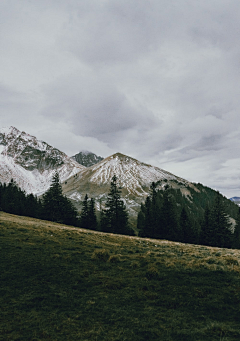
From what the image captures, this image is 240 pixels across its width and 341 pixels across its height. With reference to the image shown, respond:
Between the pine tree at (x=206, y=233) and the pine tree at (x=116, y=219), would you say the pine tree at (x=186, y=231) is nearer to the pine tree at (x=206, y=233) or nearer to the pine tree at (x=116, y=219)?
the pine tree at (x=206, y=233)

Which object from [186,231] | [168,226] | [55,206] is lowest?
[186,231]

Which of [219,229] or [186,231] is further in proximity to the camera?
[186,231]

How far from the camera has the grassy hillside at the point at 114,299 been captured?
604cm

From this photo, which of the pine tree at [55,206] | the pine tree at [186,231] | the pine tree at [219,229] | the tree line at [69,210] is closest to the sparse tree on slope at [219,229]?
the pine tree at [219,229]

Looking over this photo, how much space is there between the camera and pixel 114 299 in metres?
8.30

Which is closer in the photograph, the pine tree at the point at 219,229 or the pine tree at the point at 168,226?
the pine tree at the point at 219,229

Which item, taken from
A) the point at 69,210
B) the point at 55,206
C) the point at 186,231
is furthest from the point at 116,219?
the point at 69,210

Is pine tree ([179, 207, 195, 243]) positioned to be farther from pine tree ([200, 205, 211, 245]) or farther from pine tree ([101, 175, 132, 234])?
pine tree ([101, 175, 132, 234])

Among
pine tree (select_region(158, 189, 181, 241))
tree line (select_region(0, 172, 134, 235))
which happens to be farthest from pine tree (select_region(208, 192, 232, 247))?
tree line (select_region(0, 172, 134, 235))

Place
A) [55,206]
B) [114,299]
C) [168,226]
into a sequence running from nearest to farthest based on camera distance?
[114,299], [168,226], [55,206]

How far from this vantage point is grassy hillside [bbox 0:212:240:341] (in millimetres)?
6043

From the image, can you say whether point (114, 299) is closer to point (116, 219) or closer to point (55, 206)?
point (116, 219)

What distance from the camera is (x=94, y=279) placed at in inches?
410

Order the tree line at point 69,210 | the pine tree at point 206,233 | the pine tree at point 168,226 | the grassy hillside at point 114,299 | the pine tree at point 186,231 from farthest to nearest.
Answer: the pine tree at point 186,231
the tree line at point 69,210
the pine tree at point 168,226
the pine tree at point 206,233
the grassy hillside at point 114,299
